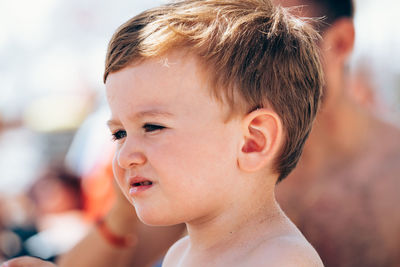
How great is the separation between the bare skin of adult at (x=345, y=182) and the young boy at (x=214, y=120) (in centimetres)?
111

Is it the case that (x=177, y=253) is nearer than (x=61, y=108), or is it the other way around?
(x=177, y=253)

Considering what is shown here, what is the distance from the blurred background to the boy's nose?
629 mm

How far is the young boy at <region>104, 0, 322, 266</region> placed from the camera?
1.15 meters

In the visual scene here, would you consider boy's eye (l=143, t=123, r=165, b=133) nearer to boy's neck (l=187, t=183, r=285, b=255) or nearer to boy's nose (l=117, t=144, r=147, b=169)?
boy's nose (l=117, t=144, r=147, b=169)

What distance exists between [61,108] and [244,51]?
7.79 meters

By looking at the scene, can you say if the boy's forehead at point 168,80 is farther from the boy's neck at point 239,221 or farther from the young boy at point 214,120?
the boy's neck at point 239,221

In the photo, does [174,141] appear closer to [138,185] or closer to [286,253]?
[138,185]

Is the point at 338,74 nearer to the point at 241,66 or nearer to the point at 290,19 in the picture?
the point at 290,19

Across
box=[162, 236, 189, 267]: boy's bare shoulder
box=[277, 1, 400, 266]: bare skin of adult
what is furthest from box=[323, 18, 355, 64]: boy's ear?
box=[162, 236, 189, 267]: boy's bare shoulder

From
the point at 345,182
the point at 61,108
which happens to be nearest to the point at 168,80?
the point at 345,182

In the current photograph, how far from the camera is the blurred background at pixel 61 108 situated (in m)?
3.83

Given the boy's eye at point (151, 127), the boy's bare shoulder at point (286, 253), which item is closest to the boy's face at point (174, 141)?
the boy's eye at point (151, 127)

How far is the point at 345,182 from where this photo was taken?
249 centimetres

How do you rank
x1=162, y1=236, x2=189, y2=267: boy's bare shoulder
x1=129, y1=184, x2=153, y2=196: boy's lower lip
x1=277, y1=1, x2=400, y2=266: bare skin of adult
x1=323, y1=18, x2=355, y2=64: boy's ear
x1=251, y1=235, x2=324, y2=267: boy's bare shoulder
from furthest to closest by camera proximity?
1. x1=323, y1=18, x2=355, y2=64: boy's ear
2. x1=277, y1=1, x2=400, y2=266: bare skin of adult
3. x1=162, y1=236, x2=189, y2=267: boy's bare shoulder
4. x1=129, y1=184, x2=153, y2=196: boy's lower lip
5. x1=251, y1=235, x2=324, y2=267: boy's bare shoulder
